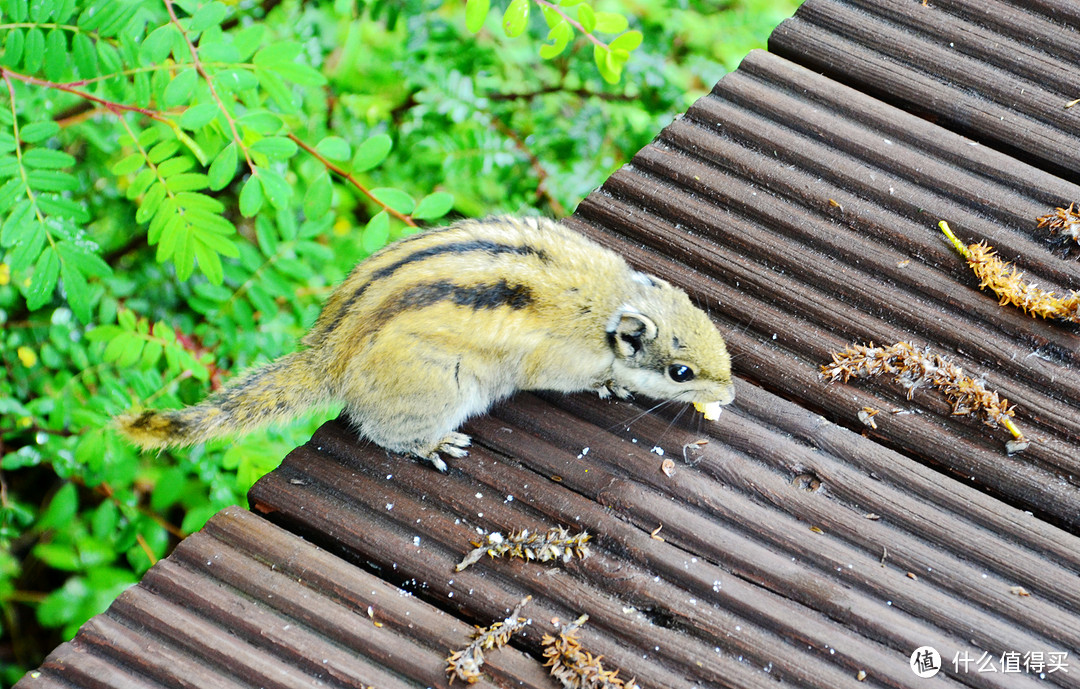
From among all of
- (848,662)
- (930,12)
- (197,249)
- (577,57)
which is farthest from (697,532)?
(577,57)

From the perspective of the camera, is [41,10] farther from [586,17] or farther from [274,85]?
[586,17]

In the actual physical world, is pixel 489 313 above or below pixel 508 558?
above

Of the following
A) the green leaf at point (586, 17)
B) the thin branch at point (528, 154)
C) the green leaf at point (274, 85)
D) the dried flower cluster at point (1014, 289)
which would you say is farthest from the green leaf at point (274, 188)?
the dried flower cluster at point (1014, 289)

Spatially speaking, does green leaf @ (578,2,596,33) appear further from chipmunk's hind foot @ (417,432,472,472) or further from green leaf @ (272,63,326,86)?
chipmunk's hind foot @ (417,432,472,472)

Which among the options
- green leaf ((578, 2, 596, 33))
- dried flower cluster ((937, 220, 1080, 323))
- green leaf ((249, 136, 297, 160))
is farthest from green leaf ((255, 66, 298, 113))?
dried flower cluster ((937, 220, 1080, 323))

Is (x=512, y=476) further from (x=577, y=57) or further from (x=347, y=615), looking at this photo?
(x=577, y=57)
